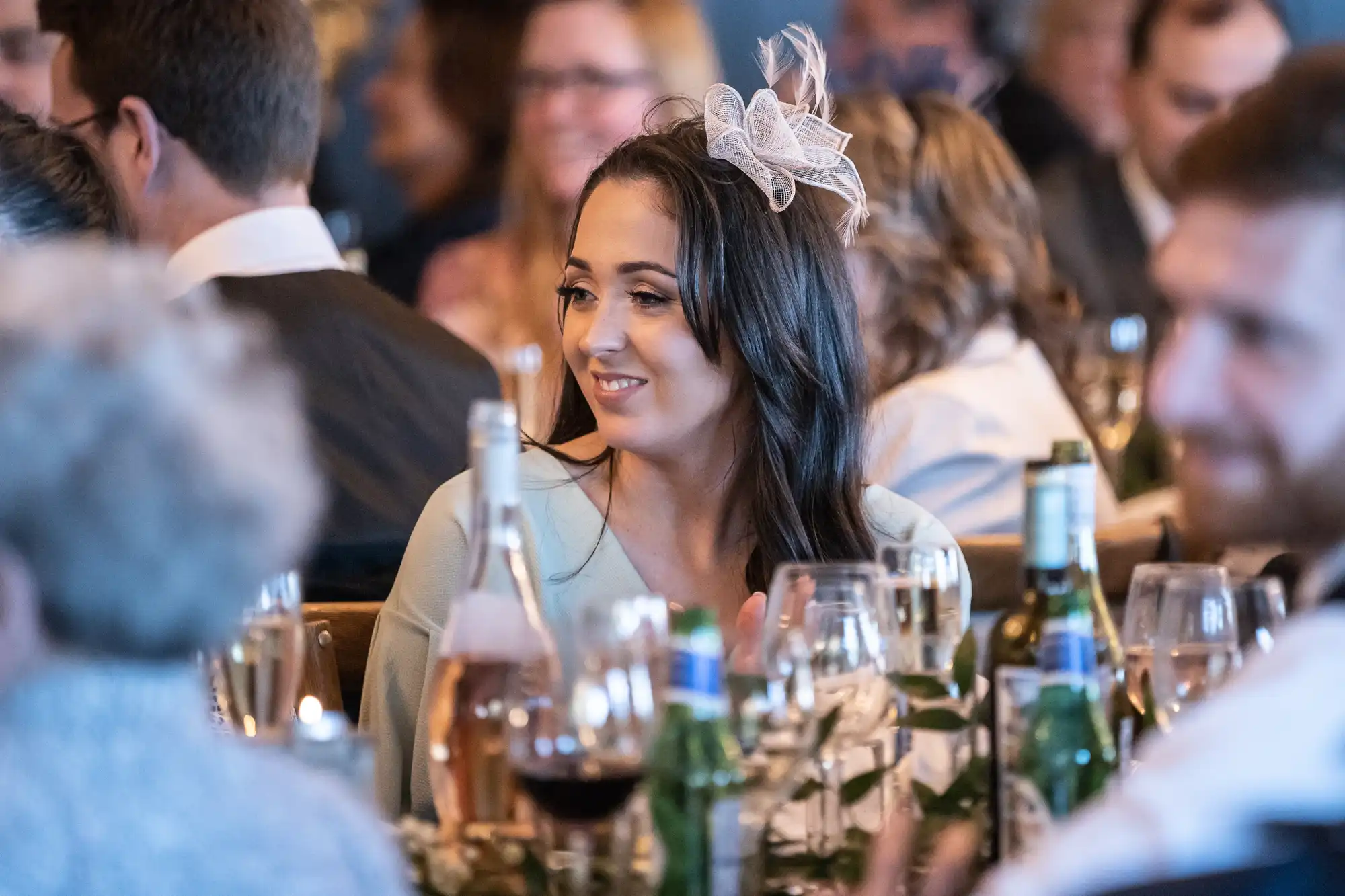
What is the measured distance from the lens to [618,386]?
2.05 metres

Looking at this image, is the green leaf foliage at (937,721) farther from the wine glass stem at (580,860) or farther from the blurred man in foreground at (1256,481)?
the wine glass stem at (580,860)

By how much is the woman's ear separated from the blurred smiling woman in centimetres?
108

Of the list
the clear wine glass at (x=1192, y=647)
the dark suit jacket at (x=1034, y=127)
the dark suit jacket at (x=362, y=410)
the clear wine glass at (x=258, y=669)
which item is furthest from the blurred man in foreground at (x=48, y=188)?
the dark suit jacket at (x=1034, y=127)

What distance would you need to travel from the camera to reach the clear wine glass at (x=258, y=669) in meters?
1.37

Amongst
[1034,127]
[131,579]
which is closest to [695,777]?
[131,579]

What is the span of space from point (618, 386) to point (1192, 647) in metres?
0.86

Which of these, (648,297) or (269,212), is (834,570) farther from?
(269,212)

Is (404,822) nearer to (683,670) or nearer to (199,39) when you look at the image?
(683,670)

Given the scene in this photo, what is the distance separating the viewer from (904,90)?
4.75 meters

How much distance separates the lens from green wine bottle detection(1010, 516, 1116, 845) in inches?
45.8

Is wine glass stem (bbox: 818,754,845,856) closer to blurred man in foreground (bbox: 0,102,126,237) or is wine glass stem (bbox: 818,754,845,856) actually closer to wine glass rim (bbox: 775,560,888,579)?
wine glass rim (bbox: 775,560,888,579)

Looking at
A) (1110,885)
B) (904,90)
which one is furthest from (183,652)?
(904,90)

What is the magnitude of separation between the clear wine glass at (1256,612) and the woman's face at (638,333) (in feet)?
2.62

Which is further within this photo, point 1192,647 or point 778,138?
point 778,138
